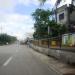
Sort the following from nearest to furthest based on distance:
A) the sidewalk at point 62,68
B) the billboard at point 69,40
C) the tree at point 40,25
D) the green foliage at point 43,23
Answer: the sidewalk at point 62,68 → the billboard at point 69,40 → the green foliage at point 43,23 → the tree at point 40,25

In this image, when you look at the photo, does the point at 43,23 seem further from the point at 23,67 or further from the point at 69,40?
the point at 23,67

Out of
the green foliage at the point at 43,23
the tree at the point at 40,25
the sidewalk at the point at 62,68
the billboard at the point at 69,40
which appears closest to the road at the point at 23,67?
the sidewalk at the point at 62,68

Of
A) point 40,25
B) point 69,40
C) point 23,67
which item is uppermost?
point 40,25

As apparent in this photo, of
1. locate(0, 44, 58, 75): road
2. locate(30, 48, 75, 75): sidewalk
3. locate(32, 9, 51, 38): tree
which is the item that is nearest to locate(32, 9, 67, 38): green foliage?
locate(32, 9, 51, 38): tree

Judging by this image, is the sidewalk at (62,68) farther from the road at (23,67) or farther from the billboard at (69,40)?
the billboard at (69,40)

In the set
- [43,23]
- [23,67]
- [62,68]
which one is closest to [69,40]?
[62,68]

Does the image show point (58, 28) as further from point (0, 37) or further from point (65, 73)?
point (0, 37)

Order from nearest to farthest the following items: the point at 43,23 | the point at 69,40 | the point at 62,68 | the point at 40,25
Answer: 1. the point at 62,68
2. the point at 69,40
3. the point at 43,23
4. the point at 40,25

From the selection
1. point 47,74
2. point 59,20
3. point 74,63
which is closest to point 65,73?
point 47,74

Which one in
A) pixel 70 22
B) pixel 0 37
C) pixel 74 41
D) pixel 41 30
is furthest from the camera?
pixel 0 37

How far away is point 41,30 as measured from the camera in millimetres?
74312

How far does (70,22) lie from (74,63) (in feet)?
151

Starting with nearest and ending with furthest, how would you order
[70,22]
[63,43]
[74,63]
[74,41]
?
1. [74,63]
2. [74,41]
3. [63,43]
4. [70,22]

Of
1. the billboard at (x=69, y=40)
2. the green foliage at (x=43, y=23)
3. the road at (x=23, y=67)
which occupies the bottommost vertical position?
the road at (x=23, y=67)
